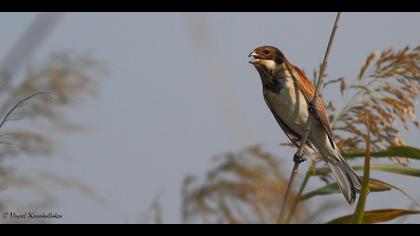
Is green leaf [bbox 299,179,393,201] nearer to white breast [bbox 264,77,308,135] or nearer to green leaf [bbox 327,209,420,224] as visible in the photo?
green leaf [bbox 327,209,420,224]

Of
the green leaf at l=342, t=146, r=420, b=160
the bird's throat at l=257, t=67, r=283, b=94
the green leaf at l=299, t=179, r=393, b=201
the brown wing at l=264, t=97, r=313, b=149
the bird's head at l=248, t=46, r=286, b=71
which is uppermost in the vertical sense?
the bird's head at l=248, t=46, r=286, b=71

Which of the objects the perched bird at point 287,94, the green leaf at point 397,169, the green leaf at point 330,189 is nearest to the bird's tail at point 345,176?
the green leaf at point 330,189

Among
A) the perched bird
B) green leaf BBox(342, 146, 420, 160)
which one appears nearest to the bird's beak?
the perched bird

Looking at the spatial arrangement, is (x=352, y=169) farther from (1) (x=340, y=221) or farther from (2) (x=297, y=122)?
(1) (x=340, y=221)

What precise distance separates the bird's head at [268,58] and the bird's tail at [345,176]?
2.16 ft

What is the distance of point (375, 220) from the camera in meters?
2.50

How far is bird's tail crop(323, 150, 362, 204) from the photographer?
319 cm

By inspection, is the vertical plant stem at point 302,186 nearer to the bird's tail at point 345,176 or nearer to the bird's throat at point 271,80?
the bird's tail at point 345,176

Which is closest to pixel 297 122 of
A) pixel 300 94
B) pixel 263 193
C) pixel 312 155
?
pixel 300 94

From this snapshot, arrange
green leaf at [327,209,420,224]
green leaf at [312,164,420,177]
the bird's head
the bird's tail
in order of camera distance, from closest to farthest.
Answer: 1. green leaf at [327,209,420,224]
2. green leaf at [312,164,420,177]
3. the bird's tail
4. the bird's head

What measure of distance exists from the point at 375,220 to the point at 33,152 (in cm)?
151

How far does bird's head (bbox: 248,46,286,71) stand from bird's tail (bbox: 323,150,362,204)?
0.66 m

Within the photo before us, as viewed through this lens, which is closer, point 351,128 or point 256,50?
point 351,128

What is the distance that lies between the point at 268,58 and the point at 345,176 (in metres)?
0.93
